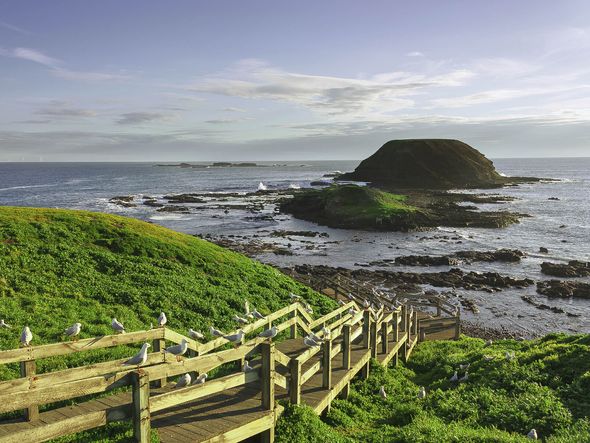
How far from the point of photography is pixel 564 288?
42219 mm

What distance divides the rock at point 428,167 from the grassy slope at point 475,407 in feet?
453

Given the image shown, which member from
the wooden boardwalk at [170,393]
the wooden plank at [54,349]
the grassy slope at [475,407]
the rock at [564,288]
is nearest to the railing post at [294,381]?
the wooden boardwalk at [170,393]

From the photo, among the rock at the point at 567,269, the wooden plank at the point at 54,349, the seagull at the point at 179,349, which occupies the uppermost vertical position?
the wooden plank at the point at 54,349

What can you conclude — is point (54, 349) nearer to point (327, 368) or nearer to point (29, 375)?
point (29, 375)

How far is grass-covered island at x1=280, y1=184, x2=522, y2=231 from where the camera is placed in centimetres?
7723

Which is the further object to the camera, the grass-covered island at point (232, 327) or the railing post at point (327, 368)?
the railing post at point (327, 368)

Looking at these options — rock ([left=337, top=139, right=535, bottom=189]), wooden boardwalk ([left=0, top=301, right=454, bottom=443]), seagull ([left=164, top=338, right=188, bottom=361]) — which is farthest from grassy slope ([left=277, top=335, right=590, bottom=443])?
rock ([left=337, top=139, right=535, bottom=189])

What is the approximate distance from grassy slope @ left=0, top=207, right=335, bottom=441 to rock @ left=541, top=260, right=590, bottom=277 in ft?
105

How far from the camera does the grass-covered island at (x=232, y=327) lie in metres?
10.2

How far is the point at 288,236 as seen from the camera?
69.2 meters

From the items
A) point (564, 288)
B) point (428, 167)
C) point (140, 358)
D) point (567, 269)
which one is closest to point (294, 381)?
point (140, 358)

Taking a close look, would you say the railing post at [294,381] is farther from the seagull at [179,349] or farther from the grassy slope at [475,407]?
the seagull at [179,349]

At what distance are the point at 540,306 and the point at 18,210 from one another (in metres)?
38.6

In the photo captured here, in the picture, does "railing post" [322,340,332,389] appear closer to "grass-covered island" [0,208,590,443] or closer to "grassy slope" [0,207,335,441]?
"grass-covered island" [0,208,590,443]
